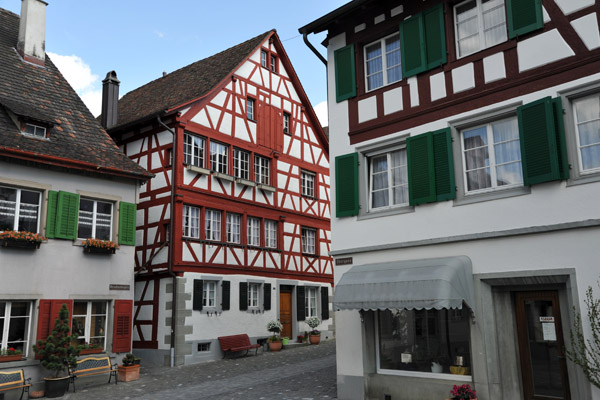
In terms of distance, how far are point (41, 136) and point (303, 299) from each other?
1208cm

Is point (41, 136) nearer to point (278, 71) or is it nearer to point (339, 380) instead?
point (339, 380)

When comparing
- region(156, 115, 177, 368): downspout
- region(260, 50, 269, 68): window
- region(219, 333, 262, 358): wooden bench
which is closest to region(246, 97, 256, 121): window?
region(260, 50, 269, 68): window

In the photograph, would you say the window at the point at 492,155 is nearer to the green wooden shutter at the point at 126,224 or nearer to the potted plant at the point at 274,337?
the green wooden shutter at the point at 126,224

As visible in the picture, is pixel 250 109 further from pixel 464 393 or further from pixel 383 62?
pixel 464 393

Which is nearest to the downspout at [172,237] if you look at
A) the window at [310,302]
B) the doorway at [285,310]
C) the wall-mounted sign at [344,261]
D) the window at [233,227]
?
the window at [233,227]

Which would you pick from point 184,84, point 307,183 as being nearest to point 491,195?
point 307,183

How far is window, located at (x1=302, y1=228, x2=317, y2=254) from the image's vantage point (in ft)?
78.5

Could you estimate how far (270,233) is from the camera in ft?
72.5

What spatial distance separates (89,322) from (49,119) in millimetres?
5481

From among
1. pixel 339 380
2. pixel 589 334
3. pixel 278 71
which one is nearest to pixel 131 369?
pixel 339 380

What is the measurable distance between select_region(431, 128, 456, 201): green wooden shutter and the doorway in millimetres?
12940

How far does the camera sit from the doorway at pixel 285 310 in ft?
71.9

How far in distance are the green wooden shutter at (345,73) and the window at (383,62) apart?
0.31 meters

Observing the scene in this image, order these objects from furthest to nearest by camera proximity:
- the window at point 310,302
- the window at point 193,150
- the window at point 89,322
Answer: the window at point 310,302
the window at point 193,150
the window at point 89,322
